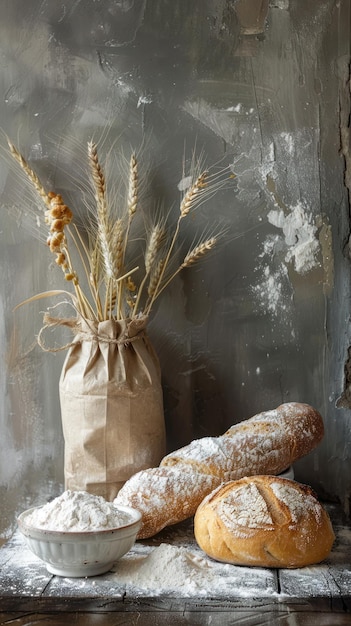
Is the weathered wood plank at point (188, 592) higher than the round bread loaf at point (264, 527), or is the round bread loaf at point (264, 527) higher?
the round bread loaf at point (264, 527)

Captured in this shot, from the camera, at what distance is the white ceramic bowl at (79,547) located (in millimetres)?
1469

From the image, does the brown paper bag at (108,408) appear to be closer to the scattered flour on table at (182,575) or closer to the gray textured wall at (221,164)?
the gray textured wall at (221,164)

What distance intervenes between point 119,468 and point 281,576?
57 centimetres

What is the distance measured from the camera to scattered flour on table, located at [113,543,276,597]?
146 cm

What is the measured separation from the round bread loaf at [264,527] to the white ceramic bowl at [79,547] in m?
0.19

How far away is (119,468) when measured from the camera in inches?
76.4

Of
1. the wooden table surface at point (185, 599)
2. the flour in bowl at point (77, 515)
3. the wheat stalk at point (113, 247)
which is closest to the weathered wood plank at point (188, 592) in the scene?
the wooden table surface at point (185, 599)

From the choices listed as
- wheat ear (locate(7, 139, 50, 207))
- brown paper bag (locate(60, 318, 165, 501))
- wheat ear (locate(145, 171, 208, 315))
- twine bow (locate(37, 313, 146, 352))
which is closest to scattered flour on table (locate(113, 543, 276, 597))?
brown paper bag (locate(60, 318, 165, 501))

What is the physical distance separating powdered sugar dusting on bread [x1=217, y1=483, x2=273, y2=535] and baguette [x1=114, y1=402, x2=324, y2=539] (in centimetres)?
14

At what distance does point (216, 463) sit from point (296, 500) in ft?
0.81

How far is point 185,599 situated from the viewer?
1.42 metres

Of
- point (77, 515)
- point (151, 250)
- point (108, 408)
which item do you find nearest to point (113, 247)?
point (151, 250)

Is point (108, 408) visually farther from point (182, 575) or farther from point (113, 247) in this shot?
point (182, 575)

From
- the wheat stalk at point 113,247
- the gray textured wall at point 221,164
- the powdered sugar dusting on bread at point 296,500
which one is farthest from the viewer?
the gray textured wall at point 221,164
